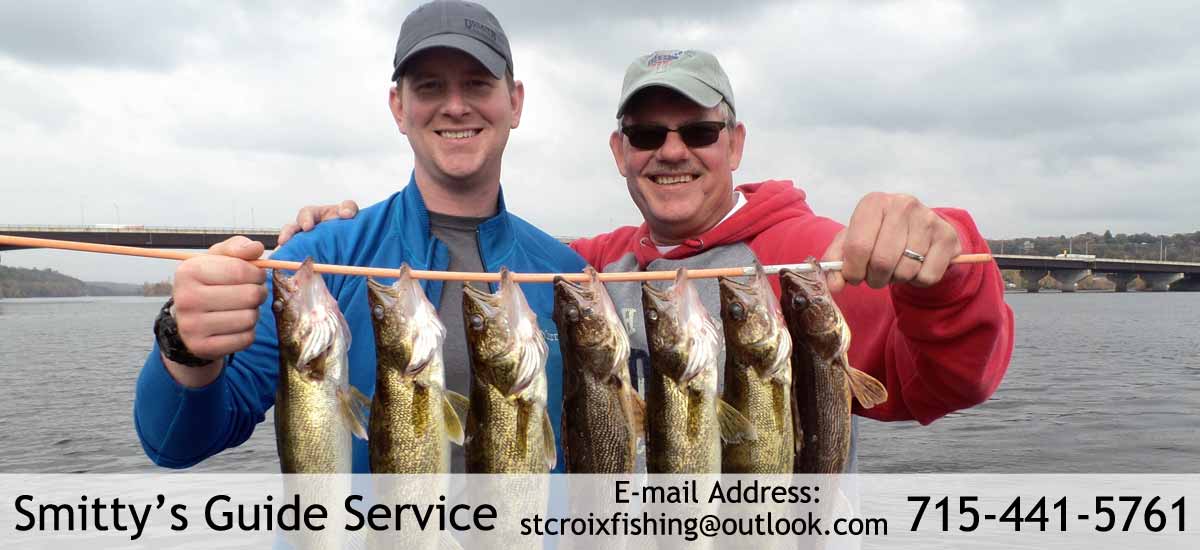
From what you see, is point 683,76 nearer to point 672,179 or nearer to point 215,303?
point 672,179

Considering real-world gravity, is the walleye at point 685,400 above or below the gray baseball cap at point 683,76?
below

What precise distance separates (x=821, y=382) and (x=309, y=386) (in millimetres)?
2267

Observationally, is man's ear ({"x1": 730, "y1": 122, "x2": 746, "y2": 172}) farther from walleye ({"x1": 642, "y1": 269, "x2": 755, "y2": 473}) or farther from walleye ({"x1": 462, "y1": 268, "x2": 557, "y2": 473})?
walleye ({"x1": 462, "y1": 268, "x2": 557, "y2": 473})

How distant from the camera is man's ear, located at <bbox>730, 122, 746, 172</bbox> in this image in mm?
5422

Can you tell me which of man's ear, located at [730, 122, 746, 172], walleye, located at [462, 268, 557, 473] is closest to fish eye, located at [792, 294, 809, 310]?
walleye, located at [462, 268, 557, 473]

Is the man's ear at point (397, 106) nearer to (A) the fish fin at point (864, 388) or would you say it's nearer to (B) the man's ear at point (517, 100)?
(B) the man's ear at point (517, 100)

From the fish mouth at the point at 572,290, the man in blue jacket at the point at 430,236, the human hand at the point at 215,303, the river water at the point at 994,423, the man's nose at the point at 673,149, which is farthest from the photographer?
the river water at the point at 994,423

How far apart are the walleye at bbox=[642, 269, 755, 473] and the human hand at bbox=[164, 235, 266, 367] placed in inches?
68.0

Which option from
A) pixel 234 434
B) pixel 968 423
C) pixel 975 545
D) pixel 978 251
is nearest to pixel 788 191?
pixel 978 251

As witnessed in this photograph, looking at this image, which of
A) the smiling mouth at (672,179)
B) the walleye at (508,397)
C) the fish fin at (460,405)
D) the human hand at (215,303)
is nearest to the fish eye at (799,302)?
the walleye at (508,397)

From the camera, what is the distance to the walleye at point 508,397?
137 inches

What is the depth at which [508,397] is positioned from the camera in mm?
3504

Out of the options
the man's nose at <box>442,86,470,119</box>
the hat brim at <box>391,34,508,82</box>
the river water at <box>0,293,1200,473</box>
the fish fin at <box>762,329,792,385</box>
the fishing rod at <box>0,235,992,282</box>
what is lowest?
the river water at <box>0,293,1200,473</box>

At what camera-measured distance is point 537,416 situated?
351 centimetres
